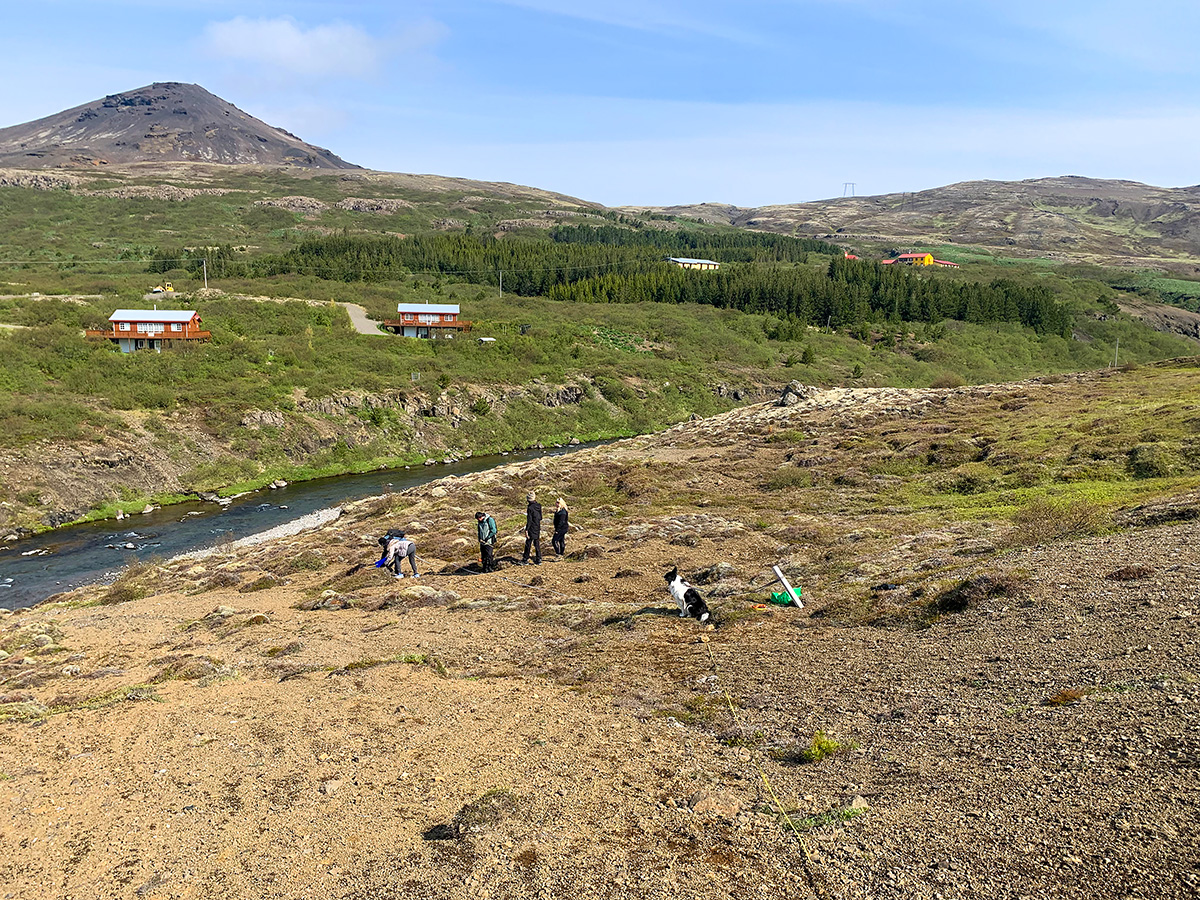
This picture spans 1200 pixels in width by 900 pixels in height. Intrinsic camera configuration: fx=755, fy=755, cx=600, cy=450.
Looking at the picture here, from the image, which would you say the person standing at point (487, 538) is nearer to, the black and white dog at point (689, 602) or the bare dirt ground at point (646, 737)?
the bare dirt ground at point (646, 737)

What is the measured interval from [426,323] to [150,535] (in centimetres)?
5728

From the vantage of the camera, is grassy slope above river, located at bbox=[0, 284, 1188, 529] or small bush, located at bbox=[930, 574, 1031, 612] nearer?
small bush, located at bbox=[930, 574, 1031, 612]

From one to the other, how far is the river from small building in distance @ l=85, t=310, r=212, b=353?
2613 cm

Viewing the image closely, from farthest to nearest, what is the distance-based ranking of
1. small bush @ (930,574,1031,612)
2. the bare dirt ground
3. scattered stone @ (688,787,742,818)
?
small bush @ (930,574,1031,612) < scattered stone @ (688,787,742,818) < the bare dirt ground

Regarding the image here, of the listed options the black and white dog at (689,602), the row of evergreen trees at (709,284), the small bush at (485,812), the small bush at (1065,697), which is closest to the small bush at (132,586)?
the black and white dog at (689,602)

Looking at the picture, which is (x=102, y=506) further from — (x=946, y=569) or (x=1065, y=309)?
(x=1065, y=309)

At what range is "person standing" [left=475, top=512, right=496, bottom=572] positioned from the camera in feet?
81.6

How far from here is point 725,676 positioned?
14516mm

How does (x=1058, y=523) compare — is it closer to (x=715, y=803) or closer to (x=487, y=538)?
(x=715, y=803)

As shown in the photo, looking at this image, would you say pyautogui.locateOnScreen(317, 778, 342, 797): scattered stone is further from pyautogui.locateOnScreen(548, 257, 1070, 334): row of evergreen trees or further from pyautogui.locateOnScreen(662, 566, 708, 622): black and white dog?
pyautogui.locateOnScreen(548, 257, 1070, 334): row of evergreen trees

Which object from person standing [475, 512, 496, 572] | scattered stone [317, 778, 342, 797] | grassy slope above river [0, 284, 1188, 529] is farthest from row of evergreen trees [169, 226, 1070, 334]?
scattered stone [317, 778, 342, 797]

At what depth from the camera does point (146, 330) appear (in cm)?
7019

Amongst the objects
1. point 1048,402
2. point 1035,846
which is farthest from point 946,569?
point 1048,402

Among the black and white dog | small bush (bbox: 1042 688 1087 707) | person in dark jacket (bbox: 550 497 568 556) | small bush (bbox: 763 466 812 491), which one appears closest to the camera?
small bush (bbox: 1042 688 1087 707)
